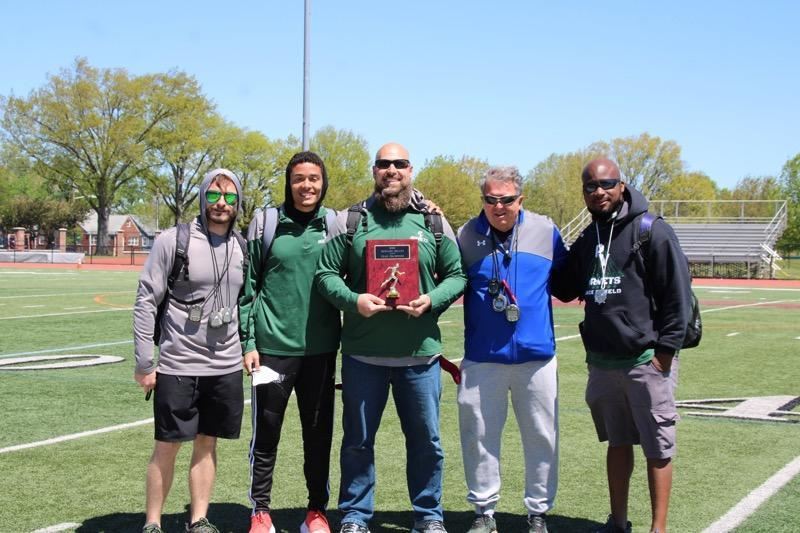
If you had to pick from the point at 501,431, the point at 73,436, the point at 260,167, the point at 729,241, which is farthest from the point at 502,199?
the point at 260,167

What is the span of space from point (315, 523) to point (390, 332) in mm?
1067

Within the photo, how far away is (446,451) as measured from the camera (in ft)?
21.9

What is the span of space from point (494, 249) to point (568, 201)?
240 feet

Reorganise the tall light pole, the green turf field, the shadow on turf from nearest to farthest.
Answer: the shadow on turf < the green turf field < the tall light pole

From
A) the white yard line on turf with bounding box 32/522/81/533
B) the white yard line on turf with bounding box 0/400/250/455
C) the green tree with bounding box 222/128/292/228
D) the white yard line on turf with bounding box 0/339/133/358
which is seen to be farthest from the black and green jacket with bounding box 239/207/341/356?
the green tree with bounding box 222/128/292/228

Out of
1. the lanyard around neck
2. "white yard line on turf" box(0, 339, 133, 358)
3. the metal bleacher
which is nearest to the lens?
the lanyard around neck

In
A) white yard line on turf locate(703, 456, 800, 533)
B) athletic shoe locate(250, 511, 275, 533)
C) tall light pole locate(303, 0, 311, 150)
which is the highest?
tall light pole locate(303, 0, 311, 150)

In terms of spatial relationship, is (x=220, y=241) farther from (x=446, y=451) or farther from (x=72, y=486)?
(x=446, y=451)

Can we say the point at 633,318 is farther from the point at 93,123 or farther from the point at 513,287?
the point at 93,123

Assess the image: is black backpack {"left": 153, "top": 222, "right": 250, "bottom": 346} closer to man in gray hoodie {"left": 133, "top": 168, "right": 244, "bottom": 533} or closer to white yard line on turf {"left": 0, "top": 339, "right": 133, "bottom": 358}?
man in gray hoodie {"left": 133, "top": 168, "right": 244, "bottom": 533}

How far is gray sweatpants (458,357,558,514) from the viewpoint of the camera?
4703mm

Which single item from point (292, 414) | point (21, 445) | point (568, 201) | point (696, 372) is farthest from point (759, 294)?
point (568, 201)

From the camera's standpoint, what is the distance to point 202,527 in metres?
4.64

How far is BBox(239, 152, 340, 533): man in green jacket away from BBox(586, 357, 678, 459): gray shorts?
1391mm
